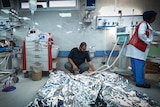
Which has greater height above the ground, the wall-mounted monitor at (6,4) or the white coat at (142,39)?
the wall-mounted monitor at (6,4)

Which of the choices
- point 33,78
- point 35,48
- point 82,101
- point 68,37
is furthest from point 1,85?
point 68,37

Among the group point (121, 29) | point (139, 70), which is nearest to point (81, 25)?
point (121, 29)

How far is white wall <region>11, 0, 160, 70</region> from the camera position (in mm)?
3879

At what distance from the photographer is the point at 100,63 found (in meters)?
4.06

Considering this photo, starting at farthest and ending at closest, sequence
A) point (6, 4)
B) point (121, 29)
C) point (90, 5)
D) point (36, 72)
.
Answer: point (6, 4), point (90, 5), point (121, 29), point (36, 72)

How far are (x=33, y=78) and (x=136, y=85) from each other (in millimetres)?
2257

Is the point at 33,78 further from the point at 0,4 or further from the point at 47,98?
the point at 0,4

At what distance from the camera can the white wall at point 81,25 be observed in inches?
153

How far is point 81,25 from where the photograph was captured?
3.92m

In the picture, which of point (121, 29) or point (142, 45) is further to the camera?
point (121, 29)

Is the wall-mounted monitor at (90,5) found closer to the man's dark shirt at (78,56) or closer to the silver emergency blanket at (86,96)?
the man's dark shirt at (78,56)

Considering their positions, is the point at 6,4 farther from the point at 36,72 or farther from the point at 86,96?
the point at 86,96

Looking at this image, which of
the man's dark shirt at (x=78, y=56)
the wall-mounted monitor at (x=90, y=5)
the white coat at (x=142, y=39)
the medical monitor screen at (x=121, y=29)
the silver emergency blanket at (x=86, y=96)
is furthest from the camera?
the wall-mounted monitor at (x=90, y=5)

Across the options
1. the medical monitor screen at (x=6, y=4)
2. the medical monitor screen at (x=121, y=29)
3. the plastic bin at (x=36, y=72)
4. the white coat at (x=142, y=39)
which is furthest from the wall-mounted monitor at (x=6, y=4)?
the white coat at (x=142, y=39)
